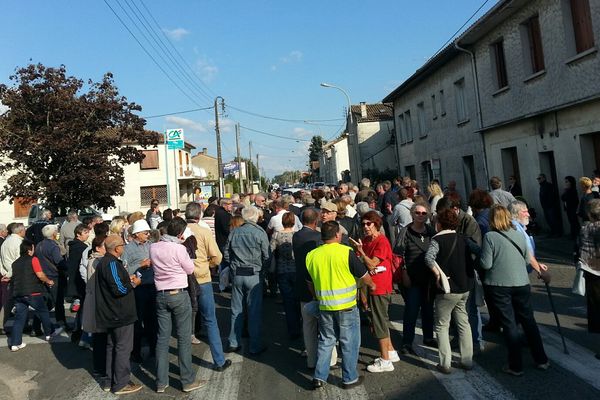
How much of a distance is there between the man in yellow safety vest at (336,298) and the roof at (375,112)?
38.3 meters

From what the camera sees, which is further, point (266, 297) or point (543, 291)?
point (266, 297)

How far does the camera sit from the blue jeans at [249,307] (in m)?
5.64

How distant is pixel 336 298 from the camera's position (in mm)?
4355

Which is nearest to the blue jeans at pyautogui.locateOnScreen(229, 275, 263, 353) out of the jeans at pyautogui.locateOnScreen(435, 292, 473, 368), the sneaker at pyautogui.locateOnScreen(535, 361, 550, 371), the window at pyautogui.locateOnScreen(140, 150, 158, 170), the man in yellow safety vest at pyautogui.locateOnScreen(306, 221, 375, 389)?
the man in yellow safety vest at pyautogui.locateOnScreen(306, 221, 375, 389)

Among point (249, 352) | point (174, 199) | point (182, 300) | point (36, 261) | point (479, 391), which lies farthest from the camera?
point (174, 199)

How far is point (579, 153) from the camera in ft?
36.5

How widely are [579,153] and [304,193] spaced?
6.89 m

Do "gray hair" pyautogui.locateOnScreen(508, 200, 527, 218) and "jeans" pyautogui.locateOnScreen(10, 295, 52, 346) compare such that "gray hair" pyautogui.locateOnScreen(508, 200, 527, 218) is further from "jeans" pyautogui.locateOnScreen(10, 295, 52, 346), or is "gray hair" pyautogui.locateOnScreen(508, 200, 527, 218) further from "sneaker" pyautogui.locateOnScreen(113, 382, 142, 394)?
"jeans" pyautogui.locateOnScreen(10, 295, 52, 346)

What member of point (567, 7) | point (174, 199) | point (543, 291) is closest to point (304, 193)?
point (543, 291)

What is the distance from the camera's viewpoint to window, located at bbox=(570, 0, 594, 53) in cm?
1057

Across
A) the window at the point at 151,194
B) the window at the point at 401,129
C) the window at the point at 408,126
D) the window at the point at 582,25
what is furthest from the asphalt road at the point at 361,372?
the window at the point at 151,194

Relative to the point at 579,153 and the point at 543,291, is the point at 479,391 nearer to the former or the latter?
the point at 543,291

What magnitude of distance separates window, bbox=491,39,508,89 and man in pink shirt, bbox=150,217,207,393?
13.5 meters

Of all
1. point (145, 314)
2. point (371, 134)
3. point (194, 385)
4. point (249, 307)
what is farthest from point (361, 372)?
point (371, 134)
